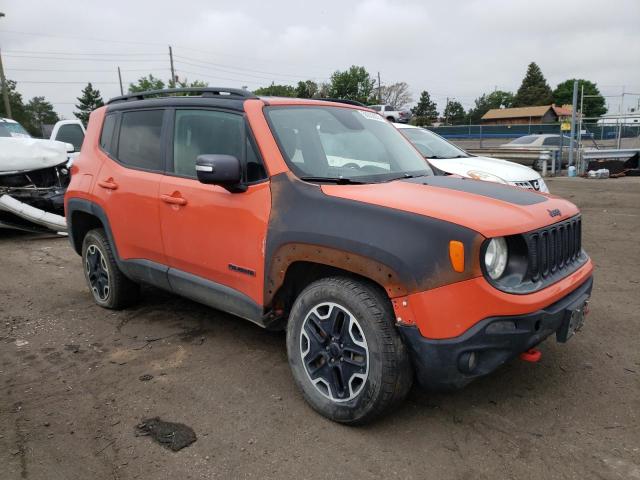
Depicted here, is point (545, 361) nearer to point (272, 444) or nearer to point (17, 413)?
point (272, 444)

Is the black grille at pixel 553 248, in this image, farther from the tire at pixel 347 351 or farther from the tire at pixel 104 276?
the tire at pixel 104 276

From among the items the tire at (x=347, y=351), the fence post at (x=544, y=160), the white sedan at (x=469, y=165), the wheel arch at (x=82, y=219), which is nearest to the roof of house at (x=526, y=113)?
the fence post at (x=544, y=160)

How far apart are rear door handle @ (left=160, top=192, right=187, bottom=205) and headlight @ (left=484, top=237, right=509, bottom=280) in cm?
213

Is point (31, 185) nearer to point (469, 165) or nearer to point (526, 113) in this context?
point (469, 165)

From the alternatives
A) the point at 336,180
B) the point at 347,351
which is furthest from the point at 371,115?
the point at 347,351

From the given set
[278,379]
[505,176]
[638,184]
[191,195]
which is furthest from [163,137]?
[638,184]

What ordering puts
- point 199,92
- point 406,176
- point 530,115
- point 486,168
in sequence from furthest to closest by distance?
point 530,115, point 486,168, point 199,92, point 406,176

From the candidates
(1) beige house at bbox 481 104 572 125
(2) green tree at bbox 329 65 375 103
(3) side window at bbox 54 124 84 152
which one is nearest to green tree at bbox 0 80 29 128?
(2) green tree at bbox 329 65 375 103

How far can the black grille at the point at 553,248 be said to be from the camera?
269cm

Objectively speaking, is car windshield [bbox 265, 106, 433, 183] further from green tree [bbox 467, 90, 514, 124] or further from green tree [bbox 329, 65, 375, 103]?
green tree [bbox 467, 90, 514, 124]

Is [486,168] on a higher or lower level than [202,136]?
lower

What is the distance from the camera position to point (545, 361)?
3609 millimetres

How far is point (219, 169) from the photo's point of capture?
10.0 ft

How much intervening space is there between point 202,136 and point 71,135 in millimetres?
9006
